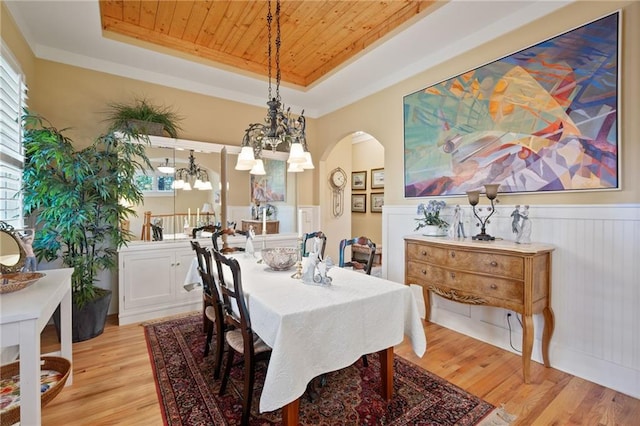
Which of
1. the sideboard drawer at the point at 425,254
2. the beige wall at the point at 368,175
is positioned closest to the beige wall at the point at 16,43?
the sideboard drawer at the point at 425,254

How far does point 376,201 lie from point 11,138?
5283mm

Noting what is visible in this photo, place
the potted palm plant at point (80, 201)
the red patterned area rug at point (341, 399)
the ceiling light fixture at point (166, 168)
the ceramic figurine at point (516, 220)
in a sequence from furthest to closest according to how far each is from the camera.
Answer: the ceiling light fixture at point (166, 168) < the potted palm plant at point (80, 201) < the ceramic figurine at point (516, 220) < the red patterned area rug at point (341, 399)

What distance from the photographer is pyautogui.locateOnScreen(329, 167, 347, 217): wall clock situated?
18.4 ft

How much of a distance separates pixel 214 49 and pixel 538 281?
3958mm

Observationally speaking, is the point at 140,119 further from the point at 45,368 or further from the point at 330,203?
the point at 330,203

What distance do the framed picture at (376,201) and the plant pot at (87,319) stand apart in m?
4.71

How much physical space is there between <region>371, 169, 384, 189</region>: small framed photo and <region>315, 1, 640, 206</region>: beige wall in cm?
202

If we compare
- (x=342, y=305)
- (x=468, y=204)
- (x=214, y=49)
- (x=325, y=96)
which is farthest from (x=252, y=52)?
(x=342, y=305)

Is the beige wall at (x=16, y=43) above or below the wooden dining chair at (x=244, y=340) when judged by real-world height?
above

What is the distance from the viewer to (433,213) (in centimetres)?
306

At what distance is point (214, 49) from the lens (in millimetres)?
3445

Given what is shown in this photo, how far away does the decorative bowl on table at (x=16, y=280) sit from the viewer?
1499 mm

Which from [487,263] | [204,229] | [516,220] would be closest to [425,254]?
[487,263]

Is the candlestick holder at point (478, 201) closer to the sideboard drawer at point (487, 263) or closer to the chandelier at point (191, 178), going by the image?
the sideboard drawer at point (487, 263)
